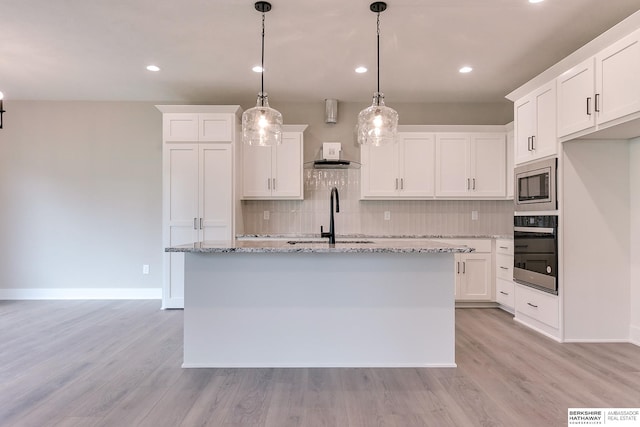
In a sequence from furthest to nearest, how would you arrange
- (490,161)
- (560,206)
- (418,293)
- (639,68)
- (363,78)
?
(490,161), (363,78), (560,206), (418,293), (639,68)

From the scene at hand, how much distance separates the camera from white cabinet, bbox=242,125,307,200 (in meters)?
4.65

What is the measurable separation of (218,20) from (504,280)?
4025 millimetres

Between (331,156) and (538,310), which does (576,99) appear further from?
(331,156)

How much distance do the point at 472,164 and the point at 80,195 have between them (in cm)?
538

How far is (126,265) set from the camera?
4.85 metres

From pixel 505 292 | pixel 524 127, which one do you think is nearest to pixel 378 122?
pixel 524 127

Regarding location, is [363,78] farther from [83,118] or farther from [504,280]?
[83,118]

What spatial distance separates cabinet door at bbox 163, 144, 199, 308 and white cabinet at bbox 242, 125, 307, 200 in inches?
25.9

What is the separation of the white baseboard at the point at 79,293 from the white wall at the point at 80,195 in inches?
1.6

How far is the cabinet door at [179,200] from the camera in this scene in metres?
4.32

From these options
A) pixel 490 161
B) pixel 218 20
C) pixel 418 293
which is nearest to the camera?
pixel 418 293

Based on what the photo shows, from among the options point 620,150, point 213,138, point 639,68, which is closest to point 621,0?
point 639,68

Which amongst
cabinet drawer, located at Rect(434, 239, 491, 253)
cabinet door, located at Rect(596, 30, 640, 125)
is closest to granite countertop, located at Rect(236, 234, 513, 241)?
cabinet drawer, located at Rect(434, 239, 491, 253)

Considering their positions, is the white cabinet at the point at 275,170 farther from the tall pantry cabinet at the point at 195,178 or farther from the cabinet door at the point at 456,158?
the cabinet door at the point at 456,158
